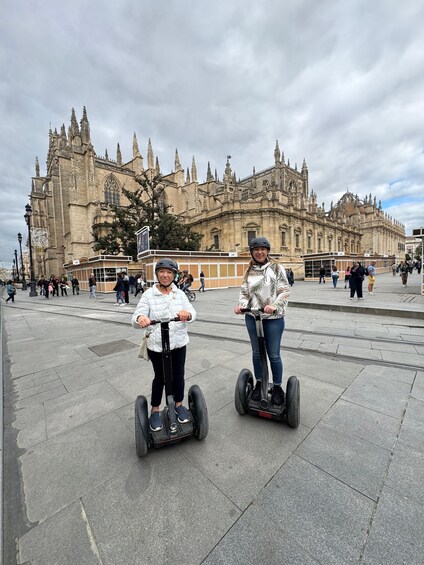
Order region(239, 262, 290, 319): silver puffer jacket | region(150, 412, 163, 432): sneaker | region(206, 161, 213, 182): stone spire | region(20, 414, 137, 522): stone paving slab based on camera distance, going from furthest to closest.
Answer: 1. region(206, 161, 213, 182): stone spire
2. region(239, 262, 290, 319): silver puffer jacket
3. region(150, 412, 163, 432): sneaker
4. region(20, 414, 137, 522): stone paving slab

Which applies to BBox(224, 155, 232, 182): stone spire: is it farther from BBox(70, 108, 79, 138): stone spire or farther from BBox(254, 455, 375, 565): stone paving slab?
BBox(254, 455, 375, 565): stone paving slab

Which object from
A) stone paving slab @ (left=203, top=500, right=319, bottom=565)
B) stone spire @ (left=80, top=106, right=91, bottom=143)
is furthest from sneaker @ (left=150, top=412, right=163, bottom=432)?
stone spire @ (left=80, top=106, right=91, bottom=143)

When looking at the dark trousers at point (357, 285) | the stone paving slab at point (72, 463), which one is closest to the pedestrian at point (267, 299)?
the stone paving slab at point (72, 463)

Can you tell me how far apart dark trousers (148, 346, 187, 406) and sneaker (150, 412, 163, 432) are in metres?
0.10

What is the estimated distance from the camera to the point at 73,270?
27.6 meters

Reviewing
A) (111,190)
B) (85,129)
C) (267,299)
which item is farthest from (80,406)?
(85,129)

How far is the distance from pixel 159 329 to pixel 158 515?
1257 millimetres

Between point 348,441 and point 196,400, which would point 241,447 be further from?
point 348,441

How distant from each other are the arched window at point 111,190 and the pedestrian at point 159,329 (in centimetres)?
3569

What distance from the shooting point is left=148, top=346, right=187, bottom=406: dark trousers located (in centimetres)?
221

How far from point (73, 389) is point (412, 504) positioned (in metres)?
3.74

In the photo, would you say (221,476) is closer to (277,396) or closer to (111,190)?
(277,396)

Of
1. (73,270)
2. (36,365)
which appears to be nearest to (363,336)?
(36,365)

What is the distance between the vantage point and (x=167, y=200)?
38.2m
